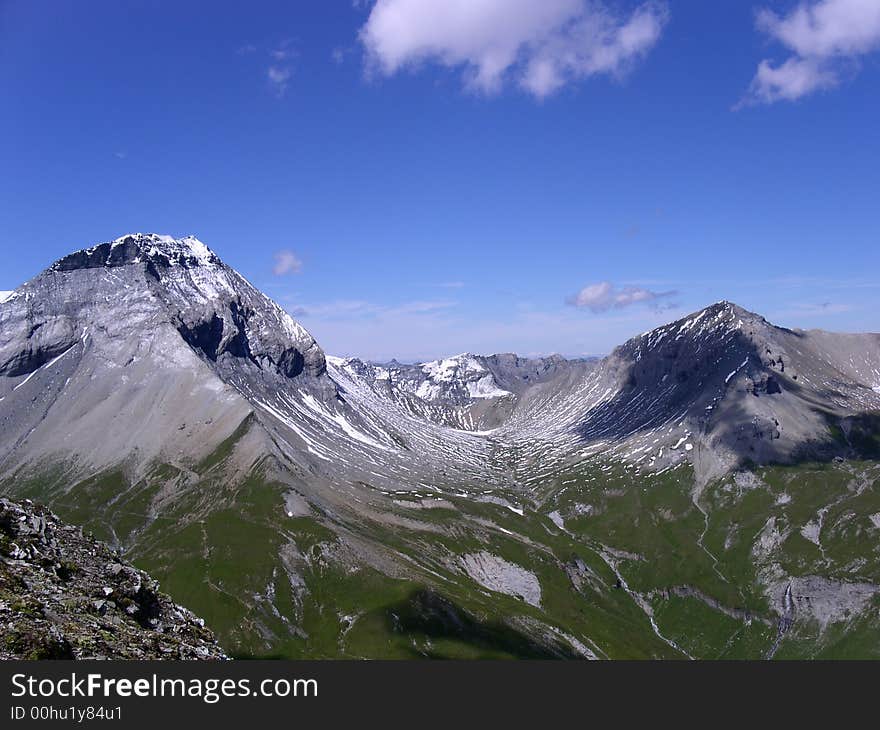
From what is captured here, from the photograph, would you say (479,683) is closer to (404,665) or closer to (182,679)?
(404,665)

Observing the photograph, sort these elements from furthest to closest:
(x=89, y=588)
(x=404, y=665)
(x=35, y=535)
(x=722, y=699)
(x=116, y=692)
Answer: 1. (x=35, y=535)
2. (x=89, y=588)
3. (x=722, y=699)
4. (x=404, y=665)
5. (x=116, y=692)

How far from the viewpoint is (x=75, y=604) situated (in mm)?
39219

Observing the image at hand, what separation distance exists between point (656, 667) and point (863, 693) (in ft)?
31.8

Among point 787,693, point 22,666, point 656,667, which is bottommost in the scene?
point 787,693

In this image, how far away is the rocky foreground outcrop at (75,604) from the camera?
3303 cm

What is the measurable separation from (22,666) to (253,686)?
9.60 meters

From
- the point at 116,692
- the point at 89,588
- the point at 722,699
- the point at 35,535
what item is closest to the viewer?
the point at 116,692

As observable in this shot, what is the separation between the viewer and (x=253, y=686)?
2922cm

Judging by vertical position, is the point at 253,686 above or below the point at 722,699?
above

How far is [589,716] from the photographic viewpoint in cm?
3148

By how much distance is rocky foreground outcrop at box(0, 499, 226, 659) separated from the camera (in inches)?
1300

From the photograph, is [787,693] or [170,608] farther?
[170,608]

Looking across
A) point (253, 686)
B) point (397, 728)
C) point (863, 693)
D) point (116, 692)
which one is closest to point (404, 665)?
point (397, 728)

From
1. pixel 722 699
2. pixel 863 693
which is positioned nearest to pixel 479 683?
pixel 722 699
